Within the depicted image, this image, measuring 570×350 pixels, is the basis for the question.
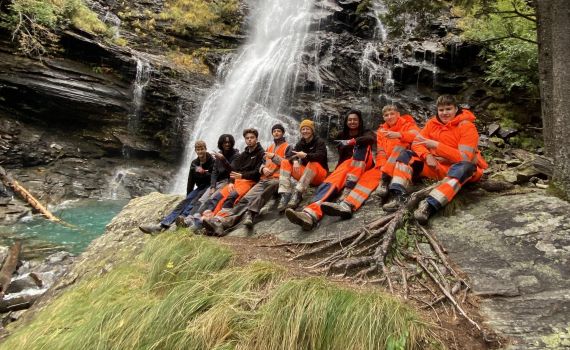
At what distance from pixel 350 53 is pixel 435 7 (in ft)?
30.1

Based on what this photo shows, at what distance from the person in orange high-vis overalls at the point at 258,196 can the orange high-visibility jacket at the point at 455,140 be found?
7.06ft

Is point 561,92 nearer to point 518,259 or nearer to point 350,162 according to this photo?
point 518,259

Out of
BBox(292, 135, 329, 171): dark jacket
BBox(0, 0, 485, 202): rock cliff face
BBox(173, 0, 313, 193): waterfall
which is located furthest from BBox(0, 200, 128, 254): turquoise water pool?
BBox(292, 135, 329, 171): dark jacket

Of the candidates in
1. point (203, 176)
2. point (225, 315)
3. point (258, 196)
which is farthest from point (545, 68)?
point (225, 315)

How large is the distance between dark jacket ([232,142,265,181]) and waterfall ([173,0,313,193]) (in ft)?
25.1

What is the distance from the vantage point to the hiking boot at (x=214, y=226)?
5.47m

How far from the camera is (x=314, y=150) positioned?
571 cm

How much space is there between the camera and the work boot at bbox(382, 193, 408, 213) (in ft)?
14.6

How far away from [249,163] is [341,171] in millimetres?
1758

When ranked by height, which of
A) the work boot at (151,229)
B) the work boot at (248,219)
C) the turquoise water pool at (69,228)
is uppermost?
the work boot at (248,219)

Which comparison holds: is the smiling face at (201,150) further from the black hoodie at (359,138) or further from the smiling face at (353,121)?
the smiling face at (353,121)

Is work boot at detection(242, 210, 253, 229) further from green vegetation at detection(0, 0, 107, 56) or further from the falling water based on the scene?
green vegetation at detection(0, 0, 107, 56)

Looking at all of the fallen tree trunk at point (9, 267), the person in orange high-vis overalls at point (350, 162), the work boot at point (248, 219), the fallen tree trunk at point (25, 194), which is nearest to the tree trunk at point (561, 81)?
the person in orange high-vis overalls at point (350, 162)

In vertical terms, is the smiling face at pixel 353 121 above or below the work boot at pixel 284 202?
above
